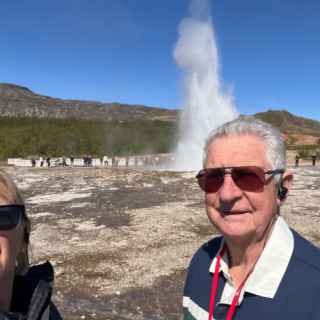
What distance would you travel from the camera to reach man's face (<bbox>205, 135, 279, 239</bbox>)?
81.9 inches

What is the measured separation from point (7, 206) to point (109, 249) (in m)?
7.41

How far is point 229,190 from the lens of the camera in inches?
85.0

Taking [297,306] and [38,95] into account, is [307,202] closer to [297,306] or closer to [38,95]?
[297,306]

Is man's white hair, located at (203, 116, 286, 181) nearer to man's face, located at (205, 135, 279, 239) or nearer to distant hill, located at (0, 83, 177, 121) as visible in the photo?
man's face, located at (205, 135, 279, 239)

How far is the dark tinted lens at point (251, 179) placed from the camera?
209 centimetres

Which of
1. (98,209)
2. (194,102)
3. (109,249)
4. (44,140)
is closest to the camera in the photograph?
(109,249)

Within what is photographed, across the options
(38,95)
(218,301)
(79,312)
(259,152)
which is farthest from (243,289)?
(38,95)

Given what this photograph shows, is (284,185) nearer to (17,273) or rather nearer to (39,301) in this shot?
(39,301)

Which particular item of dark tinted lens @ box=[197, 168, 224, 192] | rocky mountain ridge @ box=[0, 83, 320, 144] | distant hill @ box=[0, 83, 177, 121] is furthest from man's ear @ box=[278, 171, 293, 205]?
rocky mountain ridge @ box=[0, 83, 320, 144]

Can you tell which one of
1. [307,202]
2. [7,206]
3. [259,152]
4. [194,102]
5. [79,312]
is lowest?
[79,312]

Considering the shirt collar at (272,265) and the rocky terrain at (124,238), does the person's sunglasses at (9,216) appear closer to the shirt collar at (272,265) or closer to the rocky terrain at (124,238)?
the shirt collar at (272,265)

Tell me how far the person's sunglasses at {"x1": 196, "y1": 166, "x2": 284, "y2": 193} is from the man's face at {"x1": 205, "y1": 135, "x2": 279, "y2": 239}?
20 millimetres

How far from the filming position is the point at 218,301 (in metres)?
2.12

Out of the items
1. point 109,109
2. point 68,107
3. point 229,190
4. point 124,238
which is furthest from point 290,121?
point 229,190
